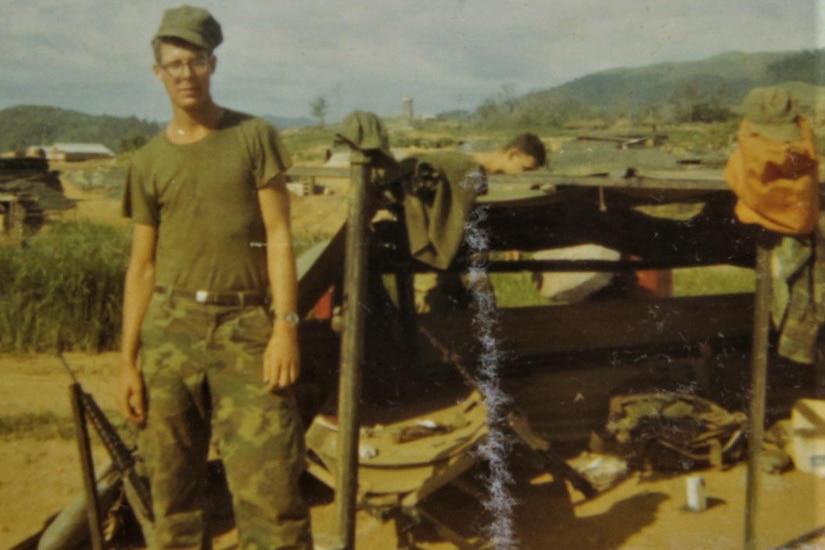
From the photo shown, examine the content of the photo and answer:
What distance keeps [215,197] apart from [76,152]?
5721cm

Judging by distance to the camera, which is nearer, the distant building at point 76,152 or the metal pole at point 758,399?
the metal pole at point 758,399

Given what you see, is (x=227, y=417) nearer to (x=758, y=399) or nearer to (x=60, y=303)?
(x=758, y=399)

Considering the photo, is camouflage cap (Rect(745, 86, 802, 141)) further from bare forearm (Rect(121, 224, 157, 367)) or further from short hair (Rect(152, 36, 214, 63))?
bare forearm (Rect(121, 224, 157, 367))

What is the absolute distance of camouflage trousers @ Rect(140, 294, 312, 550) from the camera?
3295 mm

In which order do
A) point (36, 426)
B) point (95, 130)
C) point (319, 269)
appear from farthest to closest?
point (95, 130)
point (36, 426)
point (319, 269)

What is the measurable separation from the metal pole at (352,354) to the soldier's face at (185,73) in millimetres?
869

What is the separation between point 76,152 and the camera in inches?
2202

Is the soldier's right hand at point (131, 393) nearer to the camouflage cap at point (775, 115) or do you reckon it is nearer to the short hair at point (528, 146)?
the short hair at point (528, 146)

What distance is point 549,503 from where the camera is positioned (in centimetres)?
595

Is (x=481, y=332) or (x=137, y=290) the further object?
(x=481, y=332)

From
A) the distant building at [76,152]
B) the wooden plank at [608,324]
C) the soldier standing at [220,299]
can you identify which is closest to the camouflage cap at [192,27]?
the soldier standing at [220,299]

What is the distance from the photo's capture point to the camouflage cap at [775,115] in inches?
180

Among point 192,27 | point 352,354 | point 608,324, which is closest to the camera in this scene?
point 192,27

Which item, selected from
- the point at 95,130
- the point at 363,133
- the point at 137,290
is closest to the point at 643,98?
the point at 363,133
